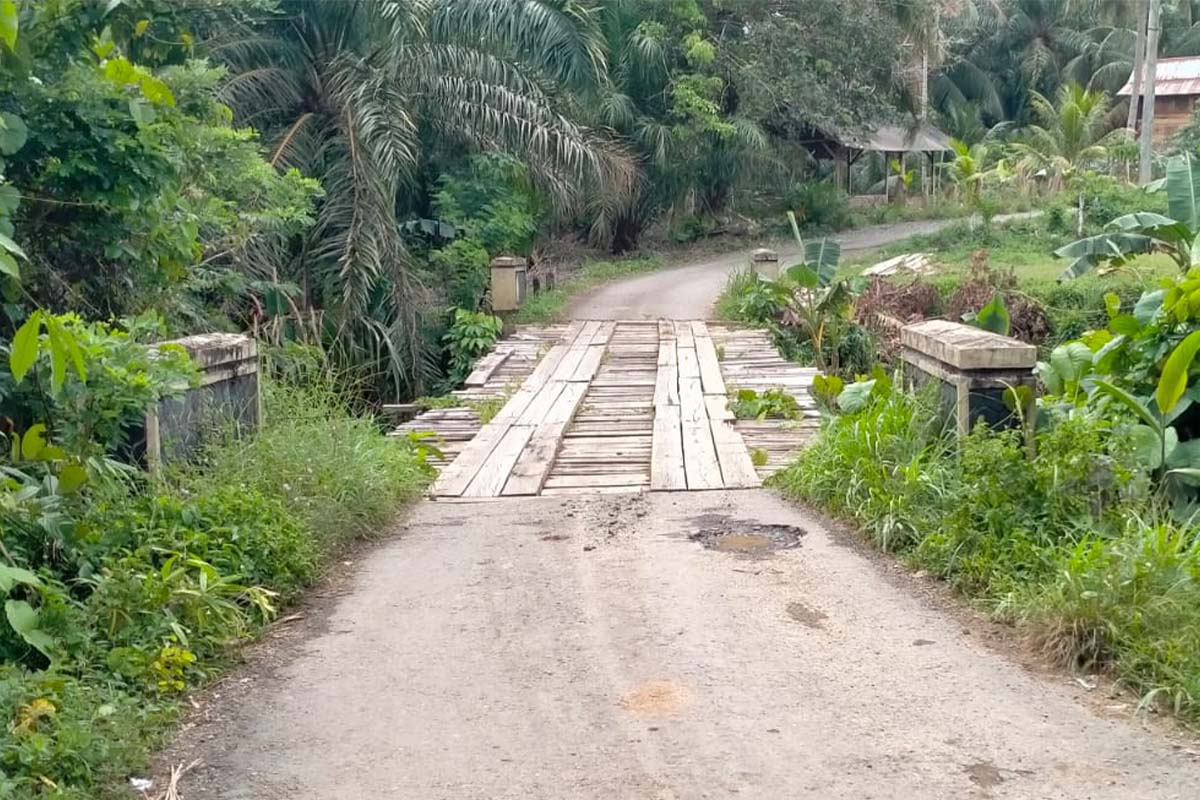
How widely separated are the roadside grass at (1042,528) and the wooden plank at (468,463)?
2163 mm

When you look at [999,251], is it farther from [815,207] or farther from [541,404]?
[541,404]

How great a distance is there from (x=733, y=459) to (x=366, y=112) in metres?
9.19

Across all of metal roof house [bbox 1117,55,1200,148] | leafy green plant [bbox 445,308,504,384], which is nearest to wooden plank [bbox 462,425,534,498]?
leafy green plant [bbox 445,308,504,384]

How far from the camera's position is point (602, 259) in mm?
29812

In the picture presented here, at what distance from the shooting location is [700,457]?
29.9 ft

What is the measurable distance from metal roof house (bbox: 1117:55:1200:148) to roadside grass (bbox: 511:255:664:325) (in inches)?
737

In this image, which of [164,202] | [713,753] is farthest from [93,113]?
[713,753]

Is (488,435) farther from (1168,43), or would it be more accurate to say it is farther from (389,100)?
(1168,43)

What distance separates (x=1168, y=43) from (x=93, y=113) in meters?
50.9

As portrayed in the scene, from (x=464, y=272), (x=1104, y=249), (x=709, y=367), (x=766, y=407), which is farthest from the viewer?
(x=464, y=272)

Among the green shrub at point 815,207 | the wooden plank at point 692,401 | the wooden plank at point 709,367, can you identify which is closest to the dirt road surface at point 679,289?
the green shrub at point 815,207

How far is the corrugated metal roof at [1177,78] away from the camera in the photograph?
38294 millimetres

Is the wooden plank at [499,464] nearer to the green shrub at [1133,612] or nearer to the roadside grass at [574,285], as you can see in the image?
the green shrub at [1133,612]

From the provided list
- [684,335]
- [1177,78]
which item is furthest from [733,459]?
[1177,78]
